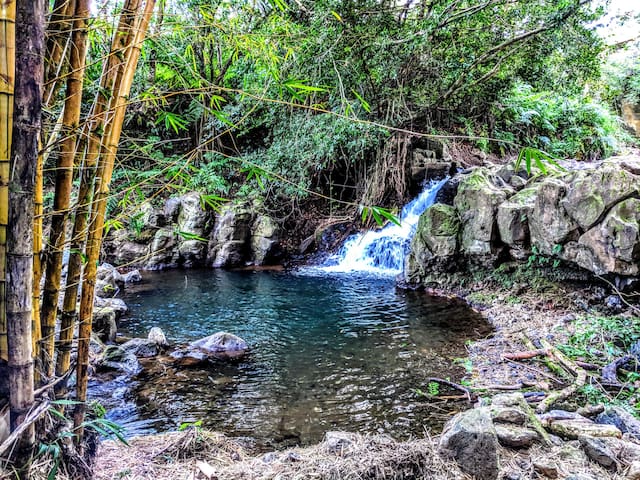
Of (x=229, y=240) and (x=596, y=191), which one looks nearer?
(x=596, y=191)

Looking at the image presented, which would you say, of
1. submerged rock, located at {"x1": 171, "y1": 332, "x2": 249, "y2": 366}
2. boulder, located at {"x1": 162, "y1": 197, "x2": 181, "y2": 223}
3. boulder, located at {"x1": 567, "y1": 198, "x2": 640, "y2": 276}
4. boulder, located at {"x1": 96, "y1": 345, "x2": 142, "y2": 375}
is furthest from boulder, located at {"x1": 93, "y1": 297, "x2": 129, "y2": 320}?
boulder, located at {"x1": 567, "y1": 198, "x2": 640, "y2": 276}

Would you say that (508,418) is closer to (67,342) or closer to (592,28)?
(67,342)

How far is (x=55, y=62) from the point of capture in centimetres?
123

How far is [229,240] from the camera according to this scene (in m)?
10.9

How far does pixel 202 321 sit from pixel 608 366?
17.3 ft

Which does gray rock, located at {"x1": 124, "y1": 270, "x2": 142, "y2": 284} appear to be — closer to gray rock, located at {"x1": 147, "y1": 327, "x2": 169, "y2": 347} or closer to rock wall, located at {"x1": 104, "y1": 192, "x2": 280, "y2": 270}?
rock wall, located at {"x1": 104, "y1": 192, "x2": 280, "y2": 270}

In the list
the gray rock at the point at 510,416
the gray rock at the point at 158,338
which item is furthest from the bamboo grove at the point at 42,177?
the gray rock at the point at 158,338

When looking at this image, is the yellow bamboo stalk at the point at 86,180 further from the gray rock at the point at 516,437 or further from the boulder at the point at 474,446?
the gray rock at the point at 516,437

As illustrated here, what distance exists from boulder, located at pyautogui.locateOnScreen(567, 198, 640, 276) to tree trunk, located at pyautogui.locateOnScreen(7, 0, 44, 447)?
5.84m

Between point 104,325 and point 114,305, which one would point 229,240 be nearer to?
point 114,305

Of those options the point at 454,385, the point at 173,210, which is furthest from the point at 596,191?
the point at 173,210

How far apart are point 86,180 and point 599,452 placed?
288cm

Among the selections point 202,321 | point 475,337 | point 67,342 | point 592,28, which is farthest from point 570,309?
point 67,342

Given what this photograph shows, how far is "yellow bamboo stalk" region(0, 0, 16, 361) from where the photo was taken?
0.89 meters
